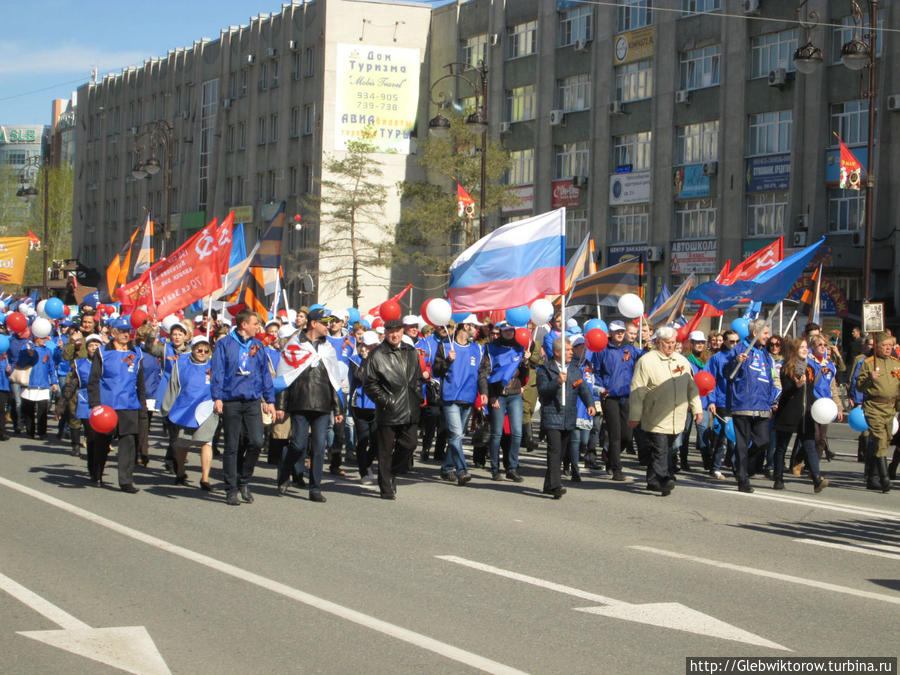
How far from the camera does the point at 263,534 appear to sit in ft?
33.2

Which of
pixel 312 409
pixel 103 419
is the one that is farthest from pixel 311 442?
pixel 103 419

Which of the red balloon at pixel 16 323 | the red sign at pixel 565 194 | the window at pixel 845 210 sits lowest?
the red balloon at pixel 16 323

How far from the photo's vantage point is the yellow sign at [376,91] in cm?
6109

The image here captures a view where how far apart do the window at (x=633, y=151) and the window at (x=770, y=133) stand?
520cm

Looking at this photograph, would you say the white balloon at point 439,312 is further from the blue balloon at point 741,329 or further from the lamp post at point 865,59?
the lamp post at point 865,59

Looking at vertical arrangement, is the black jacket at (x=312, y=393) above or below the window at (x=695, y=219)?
below

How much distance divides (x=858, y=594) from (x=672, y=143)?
39.3m

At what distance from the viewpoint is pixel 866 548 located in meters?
9.92

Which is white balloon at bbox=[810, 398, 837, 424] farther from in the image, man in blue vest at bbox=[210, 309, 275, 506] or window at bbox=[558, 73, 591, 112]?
window at bbox=[558, 73, 591, 112]

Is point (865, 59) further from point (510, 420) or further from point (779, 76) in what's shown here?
point (779, 76)

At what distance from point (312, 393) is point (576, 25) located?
135 feet

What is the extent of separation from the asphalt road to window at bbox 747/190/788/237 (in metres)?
29.4

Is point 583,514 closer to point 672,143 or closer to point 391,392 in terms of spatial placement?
point 391,392

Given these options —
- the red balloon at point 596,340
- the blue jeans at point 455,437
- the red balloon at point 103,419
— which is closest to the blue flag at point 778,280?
the red balloon at point 596,340
